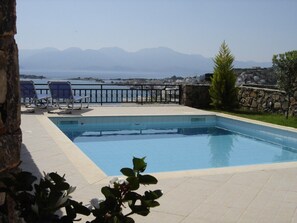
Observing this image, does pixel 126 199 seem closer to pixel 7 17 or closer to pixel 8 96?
pixel 8 96

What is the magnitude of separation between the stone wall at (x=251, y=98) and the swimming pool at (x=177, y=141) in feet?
6.11

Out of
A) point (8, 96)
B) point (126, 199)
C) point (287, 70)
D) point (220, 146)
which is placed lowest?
point (220, 146)

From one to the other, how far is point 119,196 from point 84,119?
8481 millimetres

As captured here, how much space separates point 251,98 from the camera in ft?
40.4

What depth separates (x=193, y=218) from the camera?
311 centimetres

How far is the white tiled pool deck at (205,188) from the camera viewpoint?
3.21 meters

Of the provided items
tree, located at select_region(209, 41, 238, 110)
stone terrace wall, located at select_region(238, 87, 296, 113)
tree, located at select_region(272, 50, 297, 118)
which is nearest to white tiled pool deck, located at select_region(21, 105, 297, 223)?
tree, located at select_region(272, 50, 297, 118)

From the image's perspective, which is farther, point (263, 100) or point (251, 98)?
point (251, 98)

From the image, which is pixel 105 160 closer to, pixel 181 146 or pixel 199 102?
pixel 181 146

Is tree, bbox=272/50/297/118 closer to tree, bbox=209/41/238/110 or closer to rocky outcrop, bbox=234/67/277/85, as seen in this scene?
tree, bbox=209/41/238/110

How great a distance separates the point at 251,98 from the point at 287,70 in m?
2.61

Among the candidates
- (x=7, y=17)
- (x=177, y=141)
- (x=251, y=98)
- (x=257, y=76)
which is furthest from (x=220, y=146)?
(x=257, y=76)

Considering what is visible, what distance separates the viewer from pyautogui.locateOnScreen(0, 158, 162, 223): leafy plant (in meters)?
1.20

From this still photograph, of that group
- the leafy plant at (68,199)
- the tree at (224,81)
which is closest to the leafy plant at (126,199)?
the leafy plant at (68,199)
